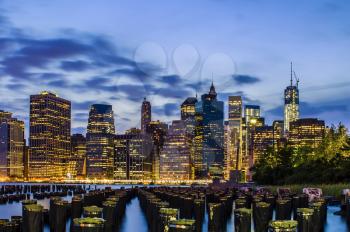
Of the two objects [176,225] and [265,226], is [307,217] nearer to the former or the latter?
[265,226]

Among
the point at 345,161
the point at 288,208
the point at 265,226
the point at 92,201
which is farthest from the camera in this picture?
the point at 345,161

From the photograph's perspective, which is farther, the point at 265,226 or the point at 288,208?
the point at 288,208

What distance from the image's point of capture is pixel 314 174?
74.9m

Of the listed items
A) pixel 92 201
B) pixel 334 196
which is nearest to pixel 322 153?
pixel 334 196

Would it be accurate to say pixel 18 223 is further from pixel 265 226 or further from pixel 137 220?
pixel 137 220

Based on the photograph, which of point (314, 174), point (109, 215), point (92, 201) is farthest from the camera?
point (314, 174)

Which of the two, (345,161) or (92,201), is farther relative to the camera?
(345,161)

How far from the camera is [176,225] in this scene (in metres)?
14.7

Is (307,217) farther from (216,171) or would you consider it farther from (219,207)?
(216,171)

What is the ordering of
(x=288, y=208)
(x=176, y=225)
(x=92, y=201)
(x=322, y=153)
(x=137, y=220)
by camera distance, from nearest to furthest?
(x=176, y=225)
(x=288, y=208)
(x=137, y=220)
(x=92, y=201)
(x=322, y=153)

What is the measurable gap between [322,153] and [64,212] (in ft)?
187

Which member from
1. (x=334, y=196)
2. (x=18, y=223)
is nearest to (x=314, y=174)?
(x=334, y=196)

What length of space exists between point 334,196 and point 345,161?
63.8 ft

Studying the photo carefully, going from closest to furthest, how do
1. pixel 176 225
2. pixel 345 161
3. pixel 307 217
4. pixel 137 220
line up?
pixel 176 225 < pixel 307 217 < pixel 137 220 < pixel 345 161
